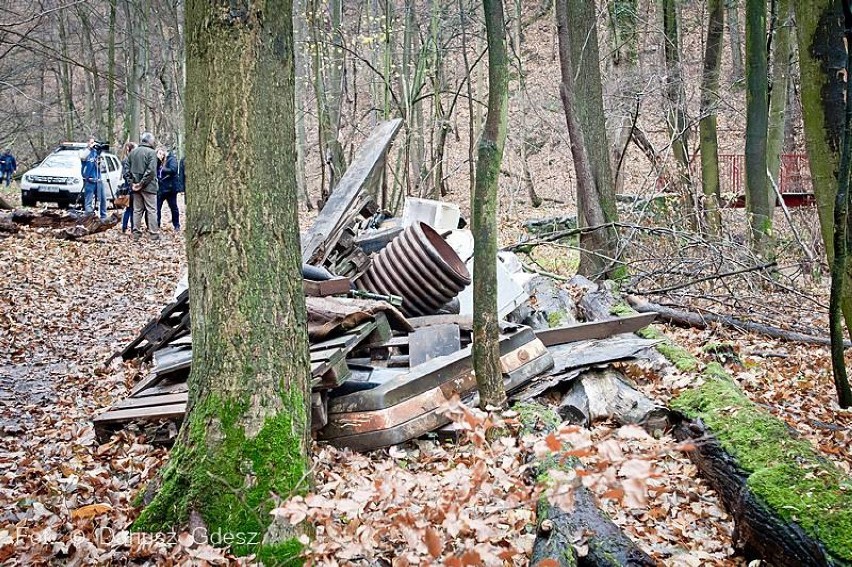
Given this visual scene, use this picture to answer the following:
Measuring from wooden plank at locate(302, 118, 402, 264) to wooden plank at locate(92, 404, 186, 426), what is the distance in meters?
2.85

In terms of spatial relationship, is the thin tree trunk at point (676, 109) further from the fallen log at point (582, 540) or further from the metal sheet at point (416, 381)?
the fallen log at point (582, 540)

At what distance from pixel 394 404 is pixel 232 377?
1763 millimetres

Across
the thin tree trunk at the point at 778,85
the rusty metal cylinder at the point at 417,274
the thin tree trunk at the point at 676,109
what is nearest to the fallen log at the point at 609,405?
the rusty metal cylinder at the point at 417,274

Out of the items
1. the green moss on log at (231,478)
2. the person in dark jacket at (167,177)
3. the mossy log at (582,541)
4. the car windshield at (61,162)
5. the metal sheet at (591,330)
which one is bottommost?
the mossy log at (582,541)

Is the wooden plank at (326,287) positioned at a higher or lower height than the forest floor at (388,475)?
higher

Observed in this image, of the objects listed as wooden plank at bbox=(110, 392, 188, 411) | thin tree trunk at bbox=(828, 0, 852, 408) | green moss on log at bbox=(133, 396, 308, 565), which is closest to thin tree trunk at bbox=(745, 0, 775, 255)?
thin tree trunk at bbox=(828, 0, 852, 408)

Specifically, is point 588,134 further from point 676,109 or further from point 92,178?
point 92,178

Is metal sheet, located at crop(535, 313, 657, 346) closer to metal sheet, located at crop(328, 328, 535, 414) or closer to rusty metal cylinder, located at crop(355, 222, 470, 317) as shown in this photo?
metal sheet, located at crop(328, 328, 535, 414)

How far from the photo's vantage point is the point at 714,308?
10.1 metres

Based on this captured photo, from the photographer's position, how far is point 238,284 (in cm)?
422

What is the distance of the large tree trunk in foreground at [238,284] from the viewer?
13.4 ft

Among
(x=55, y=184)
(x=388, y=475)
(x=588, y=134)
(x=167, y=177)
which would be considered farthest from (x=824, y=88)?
(x=55, y=184)

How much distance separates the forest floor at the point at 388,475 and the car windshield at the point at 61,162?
14.7m

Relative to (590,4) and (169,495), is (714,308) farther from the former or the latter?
(169,495)
